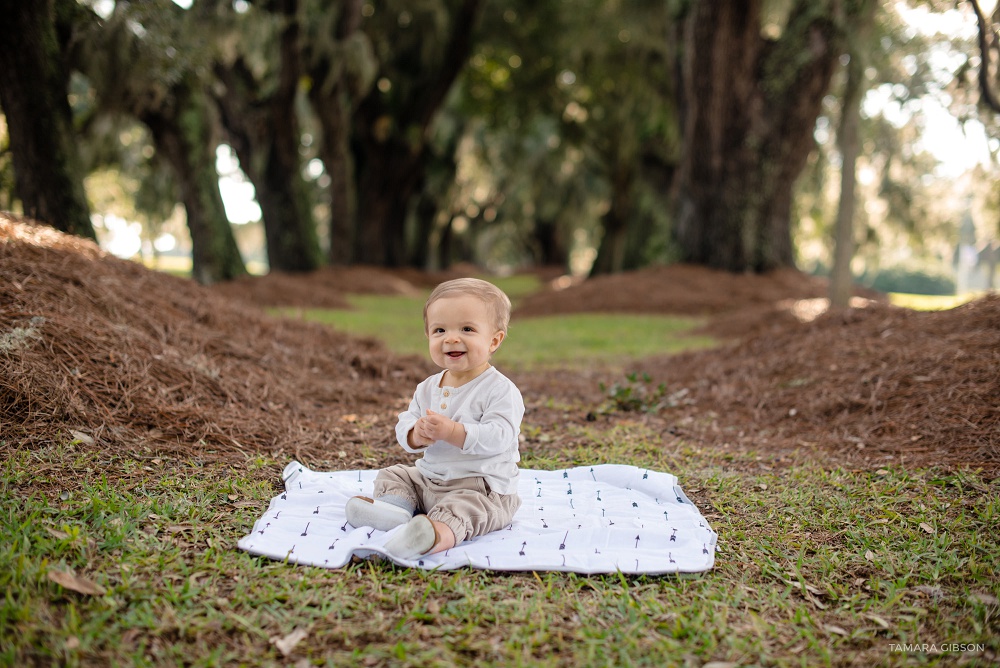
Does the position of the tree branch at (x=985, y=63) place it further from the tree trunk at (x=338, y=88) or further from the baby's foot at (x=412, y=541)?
the tree trunk at (x=338, y=88)

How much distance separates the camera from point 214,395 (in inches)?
139

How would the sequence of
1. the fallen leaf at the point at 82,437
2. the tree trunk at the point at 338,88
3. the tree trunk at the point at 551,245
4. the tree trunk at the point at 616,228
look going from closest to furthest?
the fallen leaf at the point at 82,437 → the tree trunk at the point at 338,88 → the tree trunk at the point at 616,228 → the tree trunk at the point at 551,245

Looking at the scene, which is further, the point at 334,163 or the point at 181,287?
the point at 334,163

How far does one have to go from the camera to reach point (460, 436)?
2334 mm

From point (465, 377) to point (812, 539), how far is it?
1.38m

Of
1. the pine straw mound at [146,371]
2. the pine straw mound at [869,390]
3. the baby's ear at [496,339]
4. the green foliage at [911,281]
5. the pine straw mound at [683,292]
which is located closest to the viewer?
the baby's ear at [496,339]

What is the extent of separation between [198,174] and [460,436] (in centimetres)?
910

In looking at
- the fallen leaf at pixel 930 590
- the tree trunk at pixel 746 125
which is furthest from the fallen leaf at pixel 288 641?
the tree trunk at pixel 746 125

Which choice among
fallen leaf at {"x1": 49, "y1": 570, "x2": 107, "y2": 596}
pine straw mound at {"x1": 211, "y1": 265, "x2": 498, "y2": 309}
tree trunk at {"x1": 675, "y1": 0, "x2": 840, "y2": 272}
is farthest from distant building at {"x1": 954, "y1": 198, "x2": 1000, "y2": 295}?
fallen leaf at {"x1": 49, "y1": 570, "x2": 107, "y2": 596}

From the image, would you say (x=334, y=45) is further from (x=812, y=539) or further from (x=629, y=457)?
(x=812, y=539)

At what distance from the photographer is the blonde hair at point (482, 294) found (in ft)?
7.92

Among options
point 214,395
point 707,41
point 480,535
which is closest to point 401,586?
point 480,535

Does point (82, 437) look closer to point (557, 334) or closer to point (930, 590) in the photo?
point (930, 590)

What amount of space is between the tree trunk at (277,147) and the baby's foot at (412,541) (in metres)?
10.8
